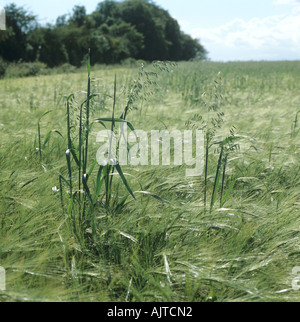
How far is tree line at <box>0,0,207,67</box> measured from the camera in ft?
47.1

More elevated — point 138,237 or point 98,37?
point 98,37

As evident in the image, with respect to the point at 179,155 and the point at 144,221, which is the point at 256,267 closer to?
the point at 144,221

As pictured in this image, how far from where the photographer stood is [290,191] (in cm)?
150

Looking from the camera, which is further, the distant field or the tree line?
the tree line

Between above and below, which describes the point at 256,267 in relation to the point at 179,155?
below

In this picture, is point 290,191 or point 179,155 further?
point 179,155

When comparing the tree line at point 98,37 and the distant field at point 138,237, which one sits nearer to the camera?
the distant field at point 138,237

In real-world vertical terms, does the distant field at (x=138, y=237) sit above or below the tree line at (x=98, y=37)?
below

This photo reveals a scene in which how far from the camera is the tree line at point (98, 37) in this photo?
47.1 feet

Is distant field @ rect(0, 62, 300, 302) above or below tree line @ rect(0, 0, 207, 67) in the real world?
below

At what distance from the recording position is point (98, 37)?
59.1 ft

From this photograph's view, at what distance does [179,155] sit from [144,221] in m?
0.74

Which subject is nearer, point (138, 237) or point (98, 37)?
point (138, 237)
